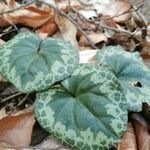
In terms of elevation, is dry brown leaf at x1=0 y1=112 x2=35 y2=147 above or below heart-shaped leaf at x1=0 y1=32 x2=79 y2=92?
below

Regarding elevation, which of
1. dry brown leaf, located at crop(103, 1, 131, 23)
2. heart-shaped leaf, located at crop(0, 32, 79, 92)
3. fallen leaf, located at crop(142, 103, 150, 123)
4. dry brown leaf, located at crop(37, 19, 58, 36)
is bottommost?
dry brown leaf, located at crop(103, 1, 131, 23)

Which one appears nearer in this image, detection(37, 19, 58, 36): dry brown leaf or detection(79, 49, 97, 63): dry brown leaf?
detection(79, 49, 97, 63): dry brown leaf

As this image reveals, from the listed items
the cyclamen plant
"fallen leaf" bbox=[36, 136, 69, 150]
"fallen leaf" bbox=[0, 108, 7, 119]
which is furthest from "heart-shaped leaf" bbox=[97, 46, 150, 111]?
"fallen leaf" bbox=[0, 108, 7, 119]

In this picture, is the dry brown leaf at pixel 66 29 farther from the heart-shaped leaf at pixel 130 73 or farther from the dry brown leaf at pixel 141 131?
the dry brown leaf at pixel 141 131

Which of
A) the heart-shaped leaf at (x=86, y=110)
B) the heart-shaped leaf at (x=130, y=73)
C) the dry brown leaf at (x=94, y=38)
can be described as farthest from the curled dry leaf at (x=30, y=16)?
the heart-shaped leaf at (x=86, y=110)

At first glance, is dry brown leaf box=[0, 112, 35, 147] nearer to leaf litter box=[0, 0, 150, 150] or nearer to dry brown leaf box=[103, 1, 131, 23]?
leaf litter box=[0, 0, 150, 150]

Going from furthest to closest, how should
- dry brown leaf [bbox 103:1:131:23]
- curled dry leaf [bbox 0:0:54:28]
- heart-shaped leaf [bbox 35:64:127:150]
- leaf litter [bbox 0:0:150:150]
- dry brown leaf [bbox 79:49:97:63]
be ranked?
dry brown leaf [bbox 103:1:131:23], curled dry leaf [bbox 0:0:54:28], dry brown leaf [bbox 79:49:97:63], leaf litter [bbox 0:0:150:150], heart-shaped leaf [bbox 35:64:127:150]

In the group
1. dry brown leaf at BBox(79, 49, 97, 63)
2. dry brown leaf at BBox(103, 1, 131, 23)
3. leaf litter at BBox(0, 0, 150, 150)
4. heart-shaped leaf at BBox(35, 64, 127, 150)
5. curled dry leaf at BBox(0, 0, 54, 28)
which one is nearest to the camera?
heart-shaped leaf at BBox(35, 64, 127, 150)

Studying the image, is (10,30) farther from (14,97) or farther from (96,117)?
(96,117)
